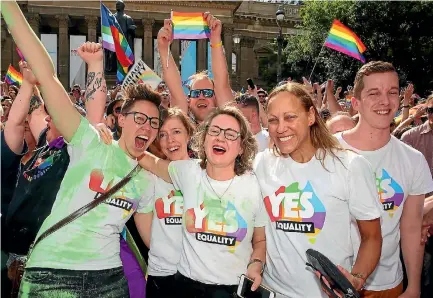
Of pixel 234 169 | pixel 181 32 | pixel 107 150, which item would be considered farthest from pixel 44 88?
pixel 181 32

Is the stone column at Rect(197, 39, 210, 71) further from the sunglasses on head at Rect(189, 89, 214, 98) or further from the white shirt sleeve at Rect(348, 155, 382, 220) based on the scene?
the white shirt sleeve at Rect(348, 155, 382, 220)

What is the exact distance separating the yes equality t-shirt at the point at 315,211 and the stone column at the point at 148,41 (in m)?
47.8

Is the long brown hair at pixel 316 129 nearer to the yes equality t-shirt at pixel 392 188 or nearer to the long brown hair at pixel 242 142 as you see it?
the long brown hair at pixel 242 142

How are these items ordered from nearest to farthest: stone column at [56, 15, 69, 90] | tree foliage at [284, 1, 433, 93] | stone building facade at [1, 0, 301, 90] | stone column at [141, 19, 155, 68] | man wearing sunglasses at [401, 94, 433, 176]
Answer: man wearing sunglasses at [401, 94, 433, 176], tree foliage at [284, 1, 433, 93], stone building facade at [1, 0, 301, 90], stone column at [56, 15, 69, 90], stone column at [141, 19, 155, 68]

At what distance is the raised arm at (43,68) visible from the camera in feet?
9.24

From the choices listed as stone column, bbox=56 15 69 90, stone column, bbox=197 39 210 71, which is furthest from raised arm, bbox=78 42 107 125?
stone column, bbox=56 15 69 90

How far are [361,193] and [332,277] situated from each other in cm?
65

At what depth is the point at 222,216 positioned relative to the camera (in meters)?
3.03

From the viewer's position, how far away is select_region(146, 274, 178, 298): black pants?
3465 mm

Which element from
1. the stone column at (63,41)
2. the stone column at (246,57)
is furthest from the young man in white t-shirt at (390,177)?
the stone column at (246,57)

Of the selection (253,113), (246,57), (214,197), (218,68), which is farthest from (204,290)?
(246,57)

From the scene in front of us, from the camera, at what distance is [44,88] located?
9.66 feet

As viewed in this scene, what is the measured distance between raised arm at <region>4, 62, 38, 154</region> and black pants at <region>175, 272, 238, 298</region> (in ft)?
6.25

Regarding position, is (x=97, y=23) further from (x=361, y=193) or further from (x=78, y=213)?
(x=361, y=193)
